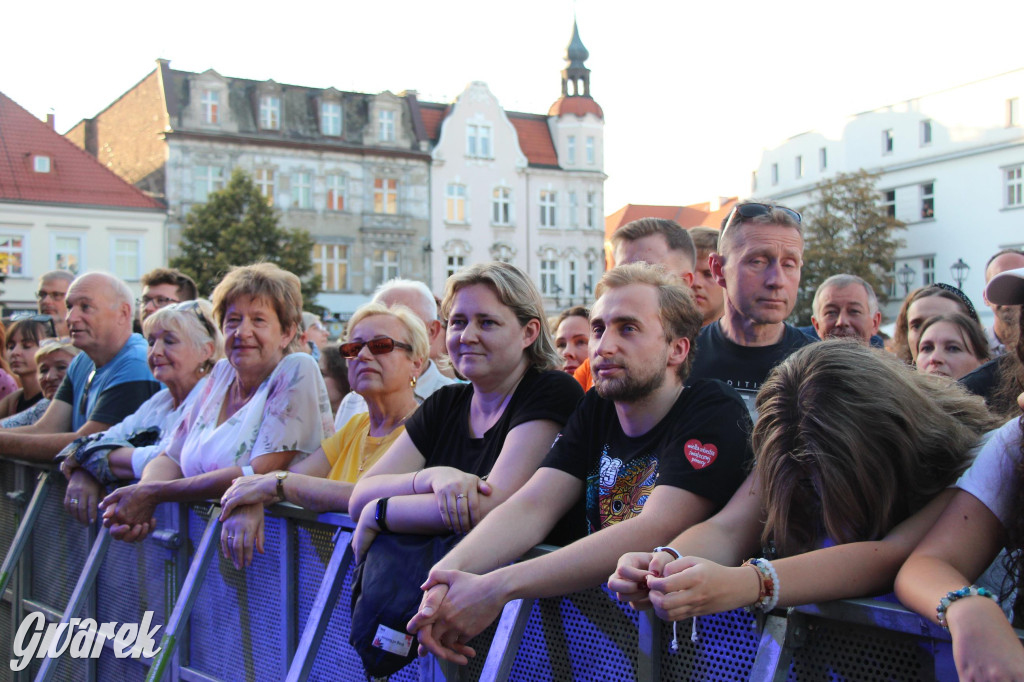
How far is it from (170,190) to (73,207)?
392 centimetres

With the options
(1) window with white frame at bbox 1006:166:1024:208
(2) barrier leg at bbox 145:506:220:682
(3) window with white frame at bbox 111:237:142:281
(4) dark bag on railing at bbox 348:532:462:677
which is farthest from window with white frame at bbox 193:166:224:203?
(4) dark bag on railing at bbox 348:532:462:677

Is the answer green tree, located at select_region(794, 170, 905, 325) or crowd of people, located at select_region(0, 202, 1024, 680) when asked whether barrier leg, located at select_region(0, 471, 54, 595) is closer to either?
crowd of people, located at select_region(0, 202, 1024, 680)

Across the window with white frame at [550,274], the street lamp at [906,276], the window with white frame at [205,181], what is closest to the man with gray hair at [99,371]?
the street lamp at [906,276]

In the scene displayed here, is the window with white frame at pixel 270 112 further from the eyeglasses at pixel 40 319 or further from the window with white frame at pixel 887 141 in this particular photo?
the eyeglasses at pixel 40 319

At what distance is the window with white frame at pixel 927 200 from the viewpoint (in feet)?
151

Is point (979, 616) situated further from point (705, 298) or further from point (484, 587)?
point (705, 298)

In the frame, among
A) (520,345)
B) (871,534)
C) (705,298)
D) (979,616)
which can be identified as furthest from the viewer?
(705,298)

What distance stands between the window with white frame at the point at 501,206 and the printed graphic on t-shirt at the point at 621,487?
4442 centimetres

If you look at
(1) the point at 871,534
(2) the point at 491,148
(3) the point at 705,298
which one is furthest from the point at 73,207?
(1) the point at 871,534

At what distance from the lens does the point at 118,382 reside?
5906mm

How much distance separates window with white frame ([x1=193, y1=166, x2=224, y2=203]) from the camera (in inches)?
1534

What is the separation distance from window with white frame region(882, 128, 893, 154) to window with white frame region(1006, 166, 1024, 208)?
24.2 feet

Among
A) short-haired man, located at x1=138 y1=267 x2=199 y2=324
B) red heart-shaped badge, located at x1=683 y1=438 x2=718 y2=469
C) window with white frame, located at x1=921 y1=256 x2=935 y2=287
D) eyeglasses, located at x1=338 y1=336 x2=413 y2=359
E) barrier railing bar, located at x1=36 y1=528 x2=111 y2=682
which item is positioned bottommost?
barrier railing bar, located at x1=36 y1=528 x2=111 y2=682

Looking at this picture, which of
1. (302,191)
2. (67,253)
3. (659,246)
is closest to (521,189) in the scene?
(302,191)
